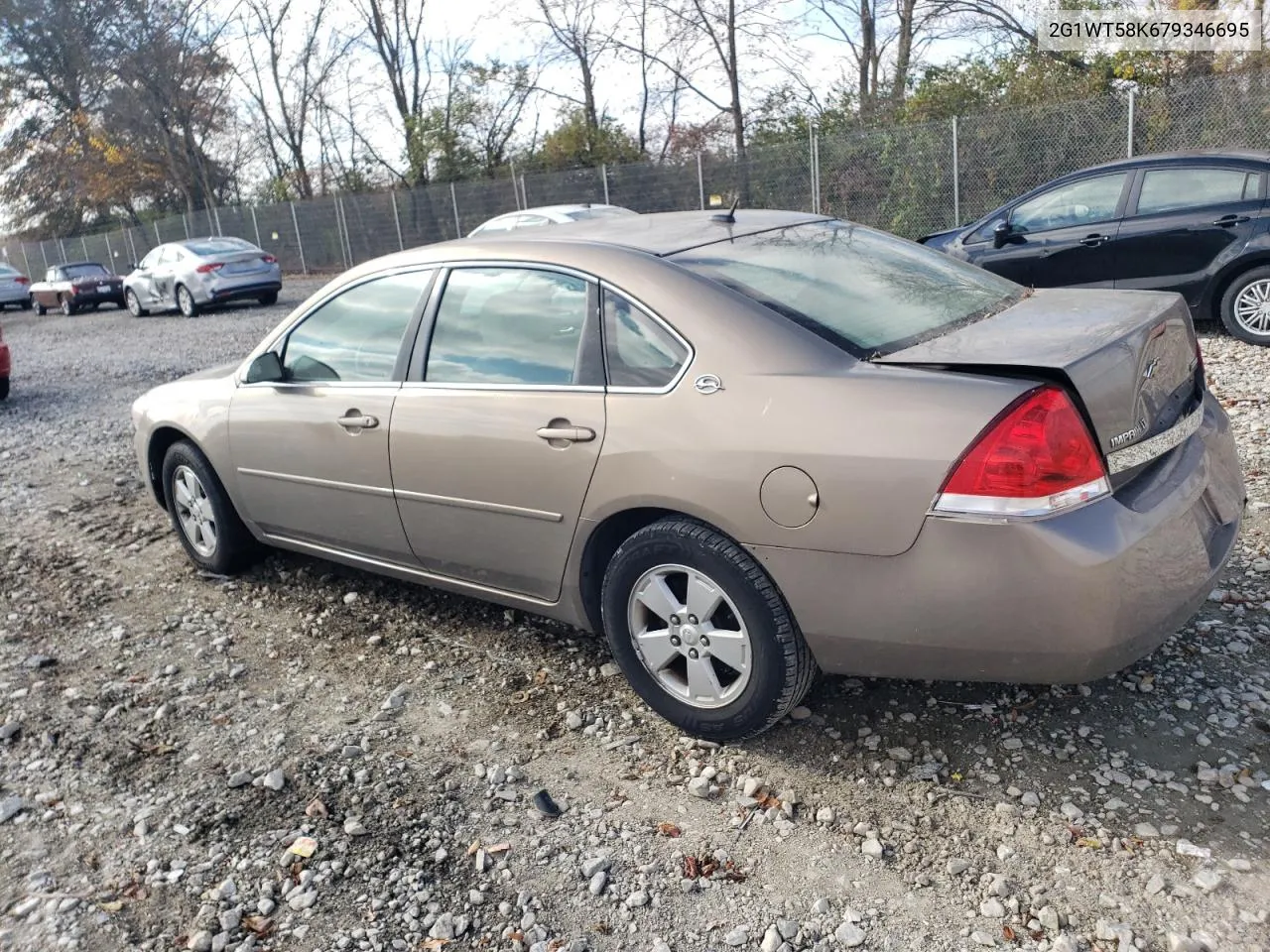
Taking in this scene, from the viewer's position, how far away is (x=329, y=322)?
432 cm

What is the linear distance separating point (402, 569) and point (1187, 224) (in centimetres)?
688

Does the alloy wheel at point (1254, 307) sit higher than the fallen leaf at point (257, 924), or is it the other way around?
the alloy wheel at point (1254, 307)

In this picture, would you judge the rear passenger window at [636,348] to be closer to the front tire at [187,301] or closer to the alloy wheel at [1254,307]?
the alloy wheel at [1254,307]

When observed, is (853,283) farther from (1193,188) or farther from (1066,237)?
(1066,237)

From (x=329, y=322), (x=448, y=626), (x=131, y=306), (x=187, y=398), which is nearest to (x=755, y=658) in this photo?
(x=448, y=626)

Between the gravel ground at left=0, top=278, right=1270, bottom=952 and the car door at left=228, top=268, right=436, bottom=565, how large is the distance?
48 cm

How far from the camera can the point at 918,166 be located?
50.9 ft

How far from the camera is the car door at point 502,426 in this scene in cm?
336

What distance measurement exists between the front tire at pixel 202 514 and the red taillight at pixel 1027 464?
3565 mm

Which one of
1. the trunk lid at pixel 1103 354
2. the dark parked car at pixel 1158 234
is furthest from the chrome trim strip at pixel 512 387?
the dark parked car at pixel 1158 234

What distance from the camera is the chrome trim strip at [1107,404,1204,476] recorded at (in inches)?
106

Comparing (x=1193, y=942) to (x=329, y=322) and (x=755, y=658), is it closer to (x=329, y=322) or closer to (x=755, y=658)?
(x=755, y=658)

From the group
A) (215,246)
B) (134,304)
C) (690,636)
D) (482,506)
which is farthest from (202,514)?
(134,304)

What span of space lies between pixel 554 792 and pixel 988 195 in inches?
545
